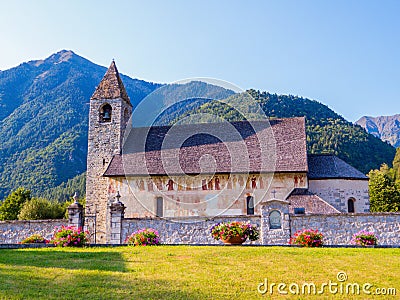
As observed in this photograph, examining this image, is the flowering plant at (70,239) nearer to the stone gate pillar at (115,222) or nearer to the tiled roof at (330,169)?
the stone gate pillar at (115,222)

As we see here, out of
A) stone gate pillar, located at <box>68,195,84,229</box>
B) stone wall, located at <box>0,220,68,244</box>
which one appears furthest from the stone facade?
stone wall, located at <box>0,220,68,244</box>

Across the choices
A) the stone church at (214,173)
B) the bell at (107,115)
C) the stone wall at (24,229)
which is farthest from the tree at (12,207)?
the stone wall at (24,229)

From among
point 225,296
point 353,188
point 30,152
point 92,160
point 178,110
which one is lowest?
point 225,296

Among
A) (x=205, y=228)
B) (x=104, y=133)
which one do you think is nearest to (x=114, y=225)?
(x=205, y=228)

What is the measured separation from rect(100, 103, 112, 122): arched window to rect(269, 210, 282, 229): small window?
2073 centimetres

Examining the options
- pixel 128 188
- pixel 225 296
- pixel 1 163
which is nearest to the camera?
pixel 225 296

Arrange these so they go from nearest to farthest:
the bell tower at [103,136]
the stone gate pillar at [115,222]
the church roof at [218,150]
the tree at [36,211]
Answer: the stone gate pillar at [115,222] → the church roof at [218,150] → the bell tower at [103,136] → the tree at [36,211]

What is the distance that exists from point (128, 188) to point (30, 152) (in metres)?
116

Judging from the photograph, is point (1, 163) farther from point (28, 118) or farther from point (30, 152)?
point (28, 118)

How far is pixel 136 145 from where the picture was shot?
36.9 meters

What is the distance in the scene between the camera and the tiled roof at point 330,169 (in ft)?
103

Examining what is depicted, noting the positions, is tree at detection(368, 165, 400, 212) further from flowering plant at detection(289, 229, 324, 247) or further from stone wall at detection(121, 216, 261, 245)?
flowering plant at detection(289, 229, 324, 247)

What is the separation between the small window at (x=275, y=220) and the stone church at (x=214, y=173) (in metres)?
5.48

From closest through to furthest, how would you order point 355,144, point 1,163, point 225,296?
point 225,296, point 355,144, point 1,163
